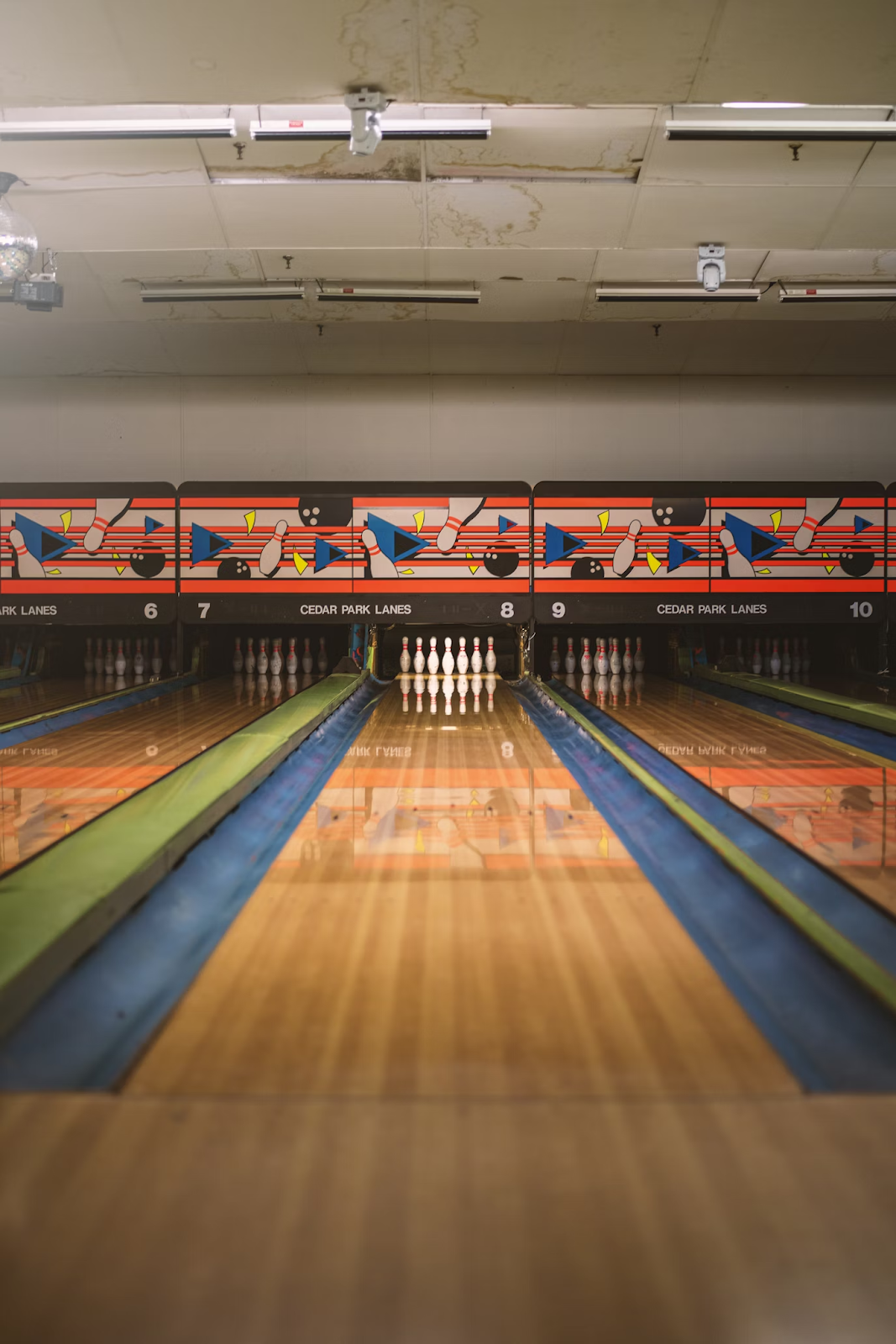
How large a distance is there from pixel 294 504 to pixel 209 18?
2851 millimetres

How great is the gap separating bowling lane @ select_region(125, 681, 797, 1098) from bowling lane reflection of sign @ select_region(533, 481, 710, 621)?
2.85m

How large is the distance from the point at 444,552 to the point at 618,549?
982 millimetres

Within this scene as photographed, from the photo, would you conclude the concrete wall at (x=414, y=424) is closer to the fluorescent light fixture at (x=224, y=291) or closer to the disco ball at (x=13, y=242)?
the fluorescent light fixture at (x=224, y=291)

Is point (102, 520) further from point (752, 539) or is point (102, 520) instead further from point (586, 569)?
point (752, 539)

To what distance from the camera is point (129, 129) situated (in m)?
2.72

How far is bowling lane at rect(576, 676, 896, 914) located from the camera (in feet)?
5.78

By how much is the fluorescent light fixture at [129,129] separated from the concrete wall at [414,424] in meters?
2.61

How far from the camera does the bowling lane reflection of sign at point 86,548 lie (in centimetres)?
488

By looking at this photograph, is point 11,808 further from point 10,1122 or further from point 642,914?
point 642,914

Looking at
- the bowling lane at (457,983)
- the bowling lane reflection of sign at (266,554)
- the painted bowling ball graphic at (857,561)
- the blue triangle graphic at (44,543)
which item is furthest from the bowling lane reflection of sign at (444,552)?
the bowling lane at (457,983)

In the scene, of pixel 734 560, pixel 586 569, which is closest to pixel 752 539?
pixel 734 560

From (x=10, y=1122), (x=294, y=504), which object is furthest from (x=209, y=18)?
(x=294, y=504)

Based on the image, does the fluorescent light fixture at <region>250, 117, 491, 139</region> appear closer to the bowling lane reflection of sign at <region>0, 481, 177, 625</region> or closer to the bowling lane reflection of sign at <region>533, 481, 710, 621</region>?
the bowling lane reflection of sign at <region>533, 481, 710, 621</region>

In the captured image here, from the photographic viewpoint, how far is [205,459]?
539cm
